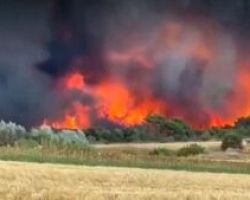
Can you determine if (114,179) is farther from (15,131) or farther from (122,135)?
(122,135)

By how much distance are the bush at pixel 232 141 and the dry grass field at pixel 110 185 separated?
1872 inches

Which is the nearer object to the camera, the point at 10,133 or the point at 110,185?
the point at 110,185

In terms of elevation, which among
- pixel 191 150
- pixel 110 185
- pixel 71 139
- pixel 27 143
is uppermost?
pixel 71 139

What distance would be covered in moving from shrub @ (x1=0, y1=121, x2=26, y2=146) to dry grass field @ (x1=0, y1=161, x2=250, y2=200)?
102 feet

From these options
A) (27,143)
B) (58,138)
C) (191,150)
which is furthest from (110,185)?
(191,150)

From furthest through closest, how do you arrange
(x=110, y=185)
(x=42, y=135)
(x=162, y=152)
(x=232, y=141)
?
(x=232, y=141) < (x=162, y=152) < (x=42, y=135) < (x=110, y=185)

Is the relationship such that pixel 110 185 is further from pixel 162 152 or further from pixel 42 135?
pixel 162 152

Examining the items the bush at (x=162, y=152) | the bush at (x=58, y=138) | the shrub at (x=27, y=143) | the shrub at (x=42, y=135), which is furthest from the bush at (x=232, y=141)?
the shrub at (x=27, y=143)

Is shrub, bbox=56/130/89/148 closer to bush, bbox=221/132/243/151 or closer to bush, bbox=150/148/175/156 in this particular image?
bush, bbox=150/148/175/156

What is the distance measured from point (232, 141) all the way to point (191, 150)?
11.6 m

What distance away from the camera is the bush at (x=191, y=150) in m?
85.2

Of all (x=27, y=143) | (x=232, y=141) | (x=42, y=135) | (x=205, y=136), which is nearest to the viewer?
(x=27, y=143)

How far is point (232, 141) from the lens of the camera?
329 ft

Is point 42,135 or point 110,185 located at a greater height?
point 42,135
